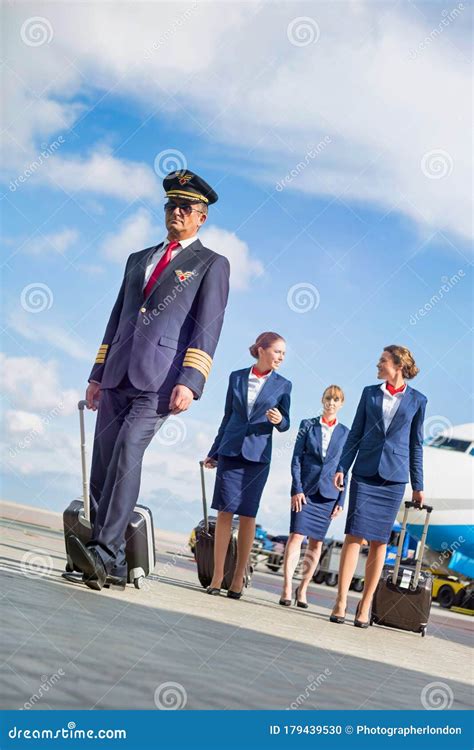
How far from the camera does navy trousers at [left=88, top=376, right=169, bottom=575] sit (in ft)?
16.2

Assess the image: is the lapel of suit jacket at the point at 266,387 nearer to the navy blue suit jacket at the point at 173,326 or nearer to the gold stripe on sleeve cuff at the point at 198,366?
the navy blue suit jacket at the point at 173,326

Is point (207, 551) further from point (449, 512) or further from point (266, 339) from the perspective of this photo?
point (449, 512)

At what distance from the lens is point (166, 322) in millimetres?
5082

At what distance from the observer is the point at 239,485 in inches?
284

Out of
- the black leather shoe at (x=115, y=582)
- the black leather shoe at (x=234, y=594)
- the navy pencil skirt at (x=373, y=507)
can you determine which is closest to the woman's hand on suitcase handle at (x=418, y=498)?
the navy pencil skirt at (x=373, y=507)

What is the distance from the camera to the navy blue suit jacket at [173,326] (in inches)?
199

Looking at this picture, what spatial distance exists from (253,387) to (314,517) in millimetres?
1327

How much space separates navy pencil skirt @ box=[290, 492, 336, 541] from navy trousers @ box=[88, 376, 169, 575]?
296 cm

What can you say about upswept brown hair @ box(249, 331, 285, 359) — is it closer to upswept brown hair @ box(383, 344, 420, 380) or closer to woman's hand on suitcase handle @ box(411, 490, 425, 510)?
upswept brown hair @ box(383, 344, 420, 380)

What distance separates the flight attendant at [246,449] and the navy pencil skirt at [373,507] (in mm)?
630

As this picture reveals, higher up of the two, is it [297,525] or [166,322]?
[166,322]

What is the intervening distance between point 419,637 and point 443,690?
11.5 feet
